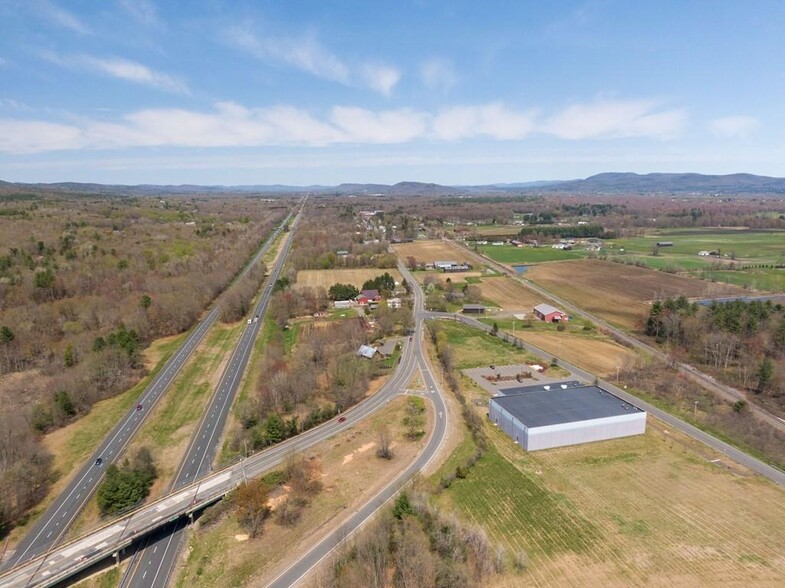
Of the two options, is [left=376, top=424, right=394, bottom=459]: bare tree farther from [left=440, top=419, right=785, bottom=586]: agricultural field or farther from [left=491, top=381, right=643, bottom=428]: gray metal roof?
[left=491, top=381, right=643, bottom=428]: gray metal roof

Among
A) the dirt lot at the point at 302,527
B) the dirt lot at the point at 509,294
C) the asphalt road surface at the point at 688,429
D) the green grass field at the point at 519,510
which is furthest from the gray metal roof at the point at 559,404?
the dirt lot at the point at 509,294

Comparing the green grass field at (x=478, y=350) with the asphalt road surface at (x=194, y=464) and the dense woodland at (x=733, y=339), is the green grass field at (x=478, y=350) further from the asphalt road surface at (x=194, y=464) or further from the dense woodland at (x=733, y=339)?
the asphalt road surface at (x=194, y=464)

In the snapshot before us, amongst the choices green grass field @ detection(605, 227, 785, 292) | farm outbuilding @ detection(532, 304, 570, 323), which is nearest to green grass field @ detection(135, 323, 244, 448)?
farm outbuilding @ detection(532, 304, 570, 323)

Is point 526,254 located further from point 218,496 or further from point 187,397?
point 218,496

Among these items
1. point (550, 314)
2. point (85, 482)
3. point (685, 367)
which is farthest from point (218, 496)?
point (550, 314)

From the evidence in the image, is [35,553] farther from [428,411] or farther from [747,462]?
[747,462]

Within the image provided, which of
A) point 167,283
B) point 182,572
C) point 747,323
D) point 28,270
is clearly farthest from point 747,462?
point 28,270
